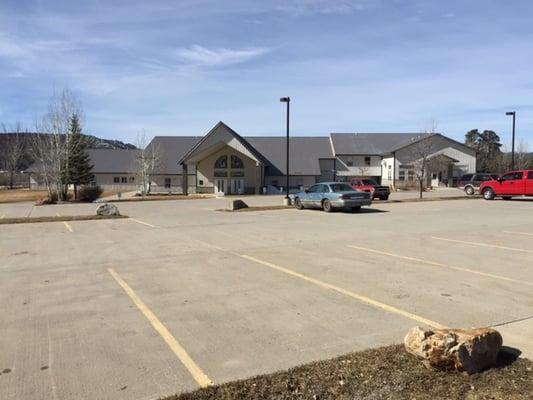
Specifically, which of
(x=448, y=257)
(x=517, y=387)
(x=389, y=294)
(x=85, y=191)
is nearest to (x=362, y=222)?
(x=448, y=257)

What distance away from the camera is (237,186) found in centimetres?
6825

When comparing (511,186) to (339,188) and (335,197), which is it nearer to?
(339,188)

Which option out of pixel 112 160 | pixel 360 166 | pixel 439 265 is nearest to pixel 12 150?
pixel 112 160

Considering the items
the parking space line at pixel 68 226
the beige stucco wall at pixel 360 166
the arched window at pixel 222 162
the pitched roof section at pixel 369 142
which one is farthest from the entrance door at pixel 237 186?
the parking space line at pixel 68 226

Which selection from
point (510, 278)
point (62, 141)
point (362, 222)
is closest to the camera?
point (510, 278)

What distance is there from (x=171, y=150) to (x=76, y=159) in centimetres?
2246

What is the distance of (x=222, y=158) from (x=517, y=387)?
65073 millimetres

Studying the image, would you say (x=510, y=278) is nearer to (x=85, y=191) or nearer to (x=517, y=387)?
(x=517, y=387)

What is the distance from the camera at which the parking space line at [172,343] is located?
446 cm

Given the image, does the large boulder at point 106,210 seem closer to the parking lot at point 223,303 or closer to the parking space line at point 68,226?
the parking space line at point 68,226

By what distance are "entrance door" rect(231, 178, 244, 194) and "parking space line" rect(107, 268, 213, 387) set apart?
197ft

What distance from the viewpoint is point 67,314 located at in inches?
260

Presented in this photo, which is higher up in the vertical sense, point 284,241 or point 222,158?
point 222,158

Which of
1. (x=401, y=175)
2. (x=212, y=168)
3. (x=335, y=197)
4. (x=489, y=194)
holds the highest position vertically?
(x=212, y=168)
